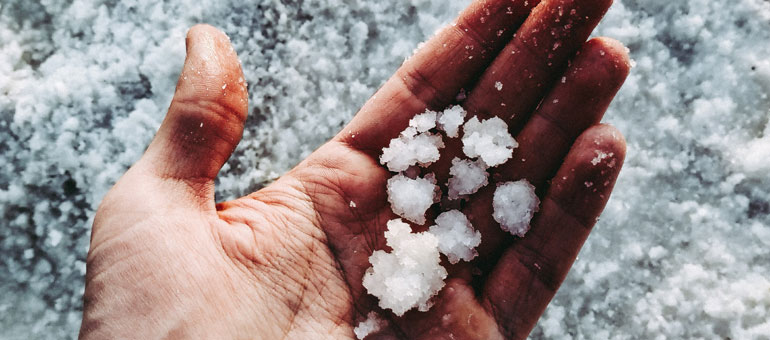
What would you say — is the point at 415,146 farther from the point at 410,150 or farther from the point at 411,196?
the point at 411,196

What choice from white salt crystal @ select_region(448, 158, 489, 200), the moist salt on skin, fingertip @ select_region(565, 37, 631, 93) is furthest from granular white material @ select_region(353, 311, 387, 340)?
fingertip @ select_region(565, 37, 631, 93)

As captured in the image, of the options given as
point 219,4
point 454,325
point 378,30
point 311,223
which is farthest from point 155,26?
point 454,325

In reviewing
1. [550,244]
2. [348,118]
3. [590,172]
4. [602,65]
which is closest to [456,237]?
[550,244]

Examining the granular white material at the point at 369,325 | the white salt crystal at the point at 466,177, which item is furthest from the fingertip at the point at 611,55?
the granular white material at the point at 369,325

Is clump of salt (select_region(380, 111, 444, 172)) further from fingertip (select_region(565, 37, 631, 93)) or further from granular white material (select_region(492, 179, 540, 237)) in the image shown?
fingertip (select_region(565, 37, 631, 93))

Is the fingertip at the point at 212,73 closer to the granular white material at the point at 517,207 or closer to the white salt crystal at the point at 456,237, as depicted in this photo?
the white salt crystal at the point at 456,237

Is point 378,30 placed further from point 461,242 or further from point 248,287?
point 248,287

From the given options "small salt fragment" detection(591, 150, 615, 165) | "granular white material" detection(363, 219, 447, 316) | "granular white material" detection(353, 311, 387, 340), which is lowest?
"granular white material" detection(353, 311, 387, 340)
